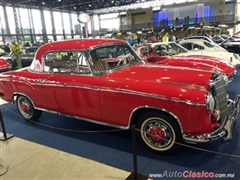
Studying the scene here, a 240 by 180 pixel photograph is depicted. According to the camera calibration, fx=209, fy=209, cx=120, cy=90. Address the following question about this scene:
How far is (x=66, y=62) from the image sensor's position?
4.07 metres

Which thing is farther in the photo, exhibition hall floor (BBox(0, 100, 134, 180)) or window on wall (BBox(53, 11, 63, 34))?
window on wall (BBox(53, 11, 63, 34))

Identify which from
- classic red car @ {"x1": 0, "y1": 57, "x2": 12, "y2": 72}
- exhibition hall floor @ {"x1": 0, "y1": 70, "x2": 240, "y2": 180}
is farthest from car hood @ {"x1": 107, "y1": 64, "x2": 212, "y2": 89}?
classic red car @ {"x1": 0, "y1": 57, "x2": 12, "y2": 72}

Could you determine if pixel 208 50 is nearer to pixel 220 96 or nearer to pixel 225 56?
pixel 225 56

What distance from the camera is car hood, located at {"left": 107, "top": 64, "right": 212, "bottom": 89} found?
3176mm

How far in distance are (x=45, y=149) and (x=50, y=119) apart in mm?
1427

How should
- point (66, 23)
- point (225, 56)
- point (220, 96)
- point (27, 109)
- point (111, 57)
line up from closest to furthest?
1. point (220, 96)
2. point (111, 57)
3. point (27, 109)
4. point (225, 56)
5. point (66, 23)

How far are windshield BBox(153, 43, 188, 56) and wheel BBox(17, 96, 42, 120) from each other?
15.9ft

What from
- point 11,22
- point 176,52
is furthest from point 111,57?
point 11,22

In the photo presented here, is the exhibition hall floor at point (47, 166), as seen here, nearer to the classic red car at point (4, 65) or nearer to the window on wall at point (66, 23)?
the classic red car at point (4, 65)

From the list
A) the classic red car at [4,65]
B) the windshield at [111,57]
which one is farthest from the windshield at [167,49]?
the classic red car at [4,65]

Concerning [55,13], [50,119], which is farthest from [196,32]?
[50,119]

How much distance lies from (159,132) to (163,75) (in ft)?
3.00

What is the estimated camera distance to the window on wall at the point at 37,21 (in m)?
33.3

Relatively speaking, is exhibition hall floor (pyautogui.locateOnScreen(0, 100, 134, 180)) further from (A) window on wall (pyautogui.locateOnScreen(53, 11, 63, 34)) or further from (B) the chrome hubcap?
(A) window on wall (pyautogui.locateOnScreen(53, 11, 63, 34))
